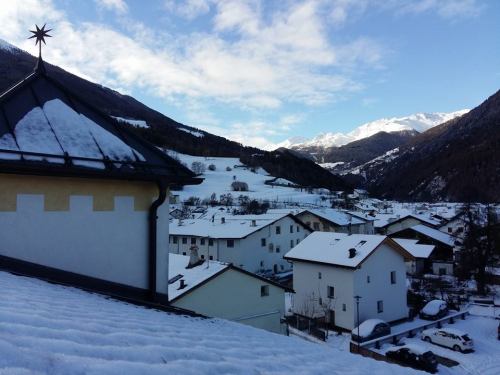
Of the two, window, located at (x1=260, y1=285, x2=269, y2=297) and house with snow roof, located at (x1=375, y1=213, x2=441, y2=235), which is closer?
window, located at (x1=260, y1=285, x2=269, y2=297)

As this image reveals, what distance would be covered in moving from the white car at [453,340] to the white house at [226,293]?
849cm

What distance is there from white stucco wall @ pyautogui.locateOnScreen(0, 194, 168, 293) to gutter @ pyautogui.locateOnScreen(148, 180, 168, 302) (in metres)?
0.06

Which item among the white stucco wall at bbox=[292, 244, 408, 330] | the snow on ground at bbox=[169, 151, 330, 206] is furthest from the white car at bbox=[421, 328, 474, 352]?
the snow on ground at bbox=[169, 151, 330, 206]

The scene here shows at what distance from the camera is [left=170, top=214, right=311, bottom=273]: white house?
40562 millimetres

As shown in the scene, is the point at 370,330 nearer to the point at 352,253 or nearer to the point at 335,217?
the point at 352,253

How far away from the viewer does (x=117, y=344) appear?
2.70 meters

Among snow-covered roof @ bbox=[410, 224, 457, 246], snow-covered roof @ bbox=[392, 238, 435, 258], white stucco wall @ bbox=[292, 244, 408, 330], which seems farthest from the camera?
snow-covered roof @ bbox=[410, 224, 457, 246]

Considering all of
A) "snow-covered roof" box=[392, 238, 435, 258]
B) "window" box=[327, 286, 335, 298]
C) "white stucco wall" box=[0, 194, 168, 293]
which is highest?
"white stucco wall" box=[0, 194, 168, 293]

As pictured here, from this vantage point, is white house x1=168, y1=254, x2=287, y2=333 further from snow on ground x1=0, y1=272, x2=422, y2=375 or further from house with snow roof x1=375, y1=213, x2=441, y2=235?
house with snow roof x1=375, y1=213, x2=441, y2=235

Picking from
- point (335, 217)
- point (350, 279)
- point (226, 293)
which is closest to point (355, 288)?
point (350, 279)

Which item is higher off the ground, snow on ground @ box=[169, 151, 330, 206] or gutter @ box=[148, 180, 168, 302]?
snow on ground @ box=[169, 151, 330, 206]

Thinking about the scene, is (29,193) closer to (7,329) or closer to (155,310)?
(155,310)

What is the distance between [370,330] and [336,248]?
20.5 ft

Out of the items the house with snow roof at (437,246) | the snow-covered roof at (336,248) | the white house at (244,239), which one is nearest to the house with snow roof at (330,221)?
the house with snow roof at (437,246)
